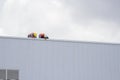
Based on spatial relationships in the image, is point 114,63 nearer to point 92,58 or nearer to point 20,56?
point 92,58

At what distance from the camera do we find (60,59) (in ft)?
93.0

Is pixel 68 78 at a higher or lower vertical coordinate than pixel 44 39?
lower

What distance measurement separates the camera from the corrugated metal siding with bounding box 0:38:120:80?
2716 cm

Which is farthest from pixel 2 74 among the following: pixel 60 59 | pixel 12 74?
pixel 60 59

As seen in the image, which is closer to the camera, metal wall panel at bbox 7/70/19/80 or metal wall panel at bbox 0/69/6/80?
metal wall panel at bbox 0/69/6/80

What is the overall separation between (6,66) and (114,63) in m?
7.65

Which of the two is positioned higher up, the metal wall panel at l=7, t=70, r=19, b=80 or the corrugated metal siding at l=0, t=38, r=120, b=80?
the corrugated metal siding at l=0, t=38, r=120, b=80

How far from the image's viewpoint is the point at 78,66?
28766 millimetres

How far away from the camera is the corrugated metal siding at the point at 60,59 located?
2716 centimetres

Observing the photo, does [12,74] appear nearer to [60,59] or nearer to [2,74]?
[2,74]

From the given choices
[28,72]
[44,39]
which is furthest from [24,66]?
[44,39]

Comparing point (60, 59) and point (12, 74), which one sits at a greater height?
point (60, 59)

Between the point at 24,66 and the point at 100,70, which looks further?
the point at 100,70

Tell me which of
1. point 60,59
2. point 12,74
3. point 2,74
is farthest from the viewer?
point 60,59
